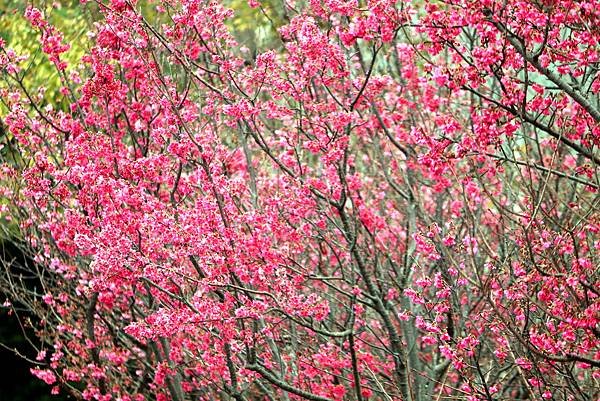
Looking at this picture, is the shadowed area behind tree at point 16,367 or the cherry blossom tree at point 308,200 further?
the shadowed area behind tree at point 16,367

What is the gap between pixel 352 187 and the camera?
23.3 feet

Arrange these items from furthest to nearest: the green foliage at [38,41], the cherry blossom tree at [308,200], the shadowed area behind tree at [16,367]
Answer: the shadowed area behind tree at [16,367] → the green foliage at [38,41] → the cherry blossom tree at [308,200]

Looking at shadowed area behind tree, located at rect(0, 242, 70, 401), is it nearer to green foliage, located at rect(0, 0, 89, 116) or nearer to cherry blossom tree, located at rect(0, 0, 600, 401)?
green foliage, located at rect(0, 0, 89, 116)

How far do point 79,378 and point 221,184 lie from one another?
316 centimetres

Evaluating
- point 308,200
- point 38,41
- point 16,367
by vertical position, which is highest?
point 38,41

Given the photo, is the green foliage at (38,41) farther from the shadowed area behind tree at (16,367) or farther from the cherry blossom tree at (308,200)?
the cherry blossom tree at (308,200)

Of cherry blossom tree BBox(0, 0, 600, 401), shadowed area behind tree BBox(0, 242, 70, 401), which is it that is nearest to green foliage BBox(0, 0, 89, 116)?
shadowed area behind tree BBox(0, 242, 70, 401)

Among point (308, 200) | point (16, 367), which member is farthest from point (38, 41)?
point (308, 200)

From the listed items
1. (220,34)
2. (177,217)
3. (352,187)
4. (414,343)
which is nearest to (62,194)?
(177,217)

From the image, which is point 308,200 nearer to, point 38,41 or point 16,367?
point 38,41

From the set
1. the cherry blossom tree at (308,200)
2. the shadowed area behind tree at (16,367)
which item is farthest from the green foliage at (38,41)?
the cherry blossom tree at (308,200)

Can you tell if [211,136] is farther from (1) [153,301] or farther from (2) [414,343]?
(2) [414,343]

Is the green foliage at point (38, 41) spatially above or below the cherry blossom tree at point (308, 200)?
above

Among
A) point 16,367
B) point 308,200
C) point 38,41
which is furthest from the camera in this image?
point 16,367
